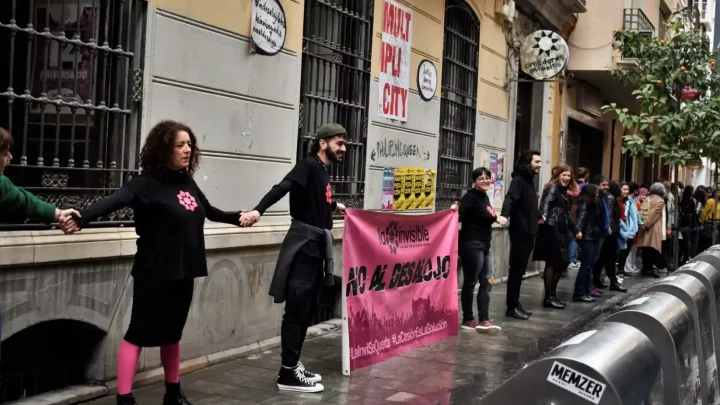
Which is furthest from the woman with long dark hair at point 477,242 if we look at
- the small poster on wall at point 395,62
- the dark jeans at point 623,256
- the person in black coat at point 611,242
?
the dark jeans at point 623,256

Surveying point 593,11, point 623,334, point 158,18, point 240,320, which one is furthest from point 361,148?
point 593,11

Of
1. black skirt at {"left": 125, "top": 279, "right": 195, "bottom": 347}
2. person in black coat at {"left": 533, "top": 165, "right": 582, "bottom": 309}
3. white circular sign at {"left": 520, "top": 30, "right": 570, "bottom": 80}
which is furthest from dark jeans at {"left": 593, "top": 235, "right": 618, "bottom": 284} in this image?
black skirt at {"left": 125, "top": 279, "right": 195, "bottom": 347}

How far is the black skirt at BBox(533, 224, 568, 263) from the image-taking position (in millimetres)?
11000

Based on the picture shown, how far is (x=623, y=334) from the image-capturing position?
2.90m

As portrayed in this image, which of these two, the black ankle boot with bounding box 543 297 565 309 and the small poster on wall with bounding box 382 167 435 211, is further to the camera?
the black ankle boot with bounding box 543 297 565 309

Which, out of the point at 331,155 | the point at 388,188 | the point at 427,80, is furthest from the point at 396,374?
the point at 427,80

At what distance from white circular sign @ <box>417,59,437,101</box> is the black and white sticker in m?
8.94

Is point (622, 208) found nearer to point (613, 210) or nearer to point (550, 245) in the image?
point (613, 210)

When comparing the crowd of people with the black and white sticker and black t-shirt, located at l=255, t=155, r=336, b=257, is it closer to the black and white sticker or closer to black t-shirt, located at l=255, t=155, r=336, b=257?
black t-shirt, located at l=255, t=155, r=336, b=257

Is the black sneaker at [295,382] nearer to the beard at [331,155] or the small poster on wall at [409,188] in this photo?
the beard at [331,155]

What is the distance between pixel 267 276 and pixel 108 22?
9.02 ft

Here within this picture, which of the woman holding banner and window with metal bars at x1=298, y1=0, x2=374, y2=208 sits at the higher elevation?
window with metal bars at x1=298, y1=0, x2=374, y2=208

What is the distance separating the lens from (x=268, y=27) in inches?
310

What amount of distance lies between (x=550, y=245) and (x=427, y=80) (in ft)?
8.83
